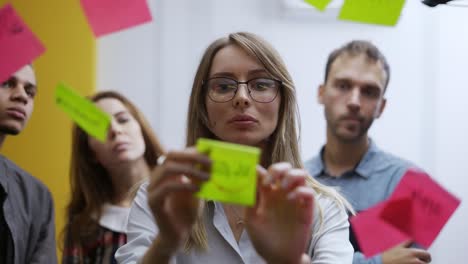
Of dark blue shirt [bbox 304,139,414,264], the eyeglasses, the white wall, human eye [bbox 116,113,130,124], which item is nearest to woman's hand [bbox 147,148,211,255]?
the eyeglasses

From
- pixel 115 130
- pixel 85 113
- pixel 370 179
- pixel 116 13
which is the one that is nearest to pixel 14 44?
pixel 116 13

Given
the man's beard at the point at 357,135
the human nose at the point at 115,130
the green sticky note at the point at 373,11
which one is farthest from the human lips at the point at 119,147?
the green sticky note at the point at 373,11

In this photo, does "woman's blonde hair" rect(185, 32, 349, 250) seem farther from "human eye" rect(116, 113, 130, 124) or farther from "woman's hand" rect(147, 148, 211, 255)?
"human eye" rect(116, 113, 130, 124)

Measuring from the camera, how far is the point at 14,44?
3.68 ft

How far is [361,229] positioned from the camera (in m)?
0.92

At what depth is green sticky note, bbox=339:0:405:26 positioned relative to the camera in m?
1.12

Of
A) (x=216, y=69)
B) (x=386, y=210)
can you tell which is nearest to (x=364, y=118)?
(x=216, y=69)

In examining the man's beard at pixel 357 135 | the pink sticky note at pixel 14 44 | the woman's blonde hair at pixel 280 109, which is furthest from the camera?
the man's beard at pixel 357 135

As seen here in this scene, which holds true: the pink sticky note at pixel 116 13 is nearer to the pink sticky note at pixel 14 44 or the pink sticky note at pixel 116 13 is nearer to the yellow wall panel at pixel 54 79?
the pink sticky note at pixel 14 44

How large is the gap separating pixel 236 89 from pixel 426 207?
414 mm

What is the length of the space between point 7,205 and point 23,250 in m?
0.11

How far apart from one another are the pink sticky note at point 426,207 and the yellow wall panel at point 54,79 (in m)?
1.66

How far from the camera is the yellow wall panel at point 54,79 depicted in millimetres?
2350

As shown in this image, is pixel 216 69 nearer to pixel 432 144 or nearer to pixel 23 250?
pixel 23 250
